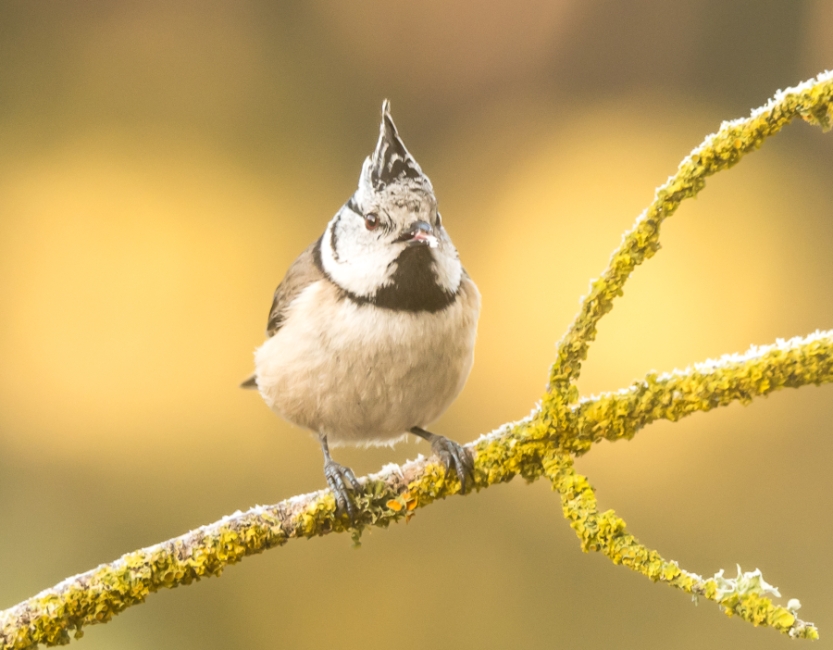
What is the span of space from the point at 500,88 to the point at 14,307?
983mm

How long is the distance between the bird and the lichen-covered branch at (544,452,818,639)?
0.47ft

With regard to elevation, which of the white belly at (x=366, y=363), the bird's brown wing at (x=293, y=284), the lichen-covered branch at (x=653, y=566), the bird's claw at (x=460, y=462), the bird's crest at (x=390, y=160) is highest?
the bird's brown wing at (x=293, y=284)

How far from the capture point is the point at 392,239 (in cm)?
81

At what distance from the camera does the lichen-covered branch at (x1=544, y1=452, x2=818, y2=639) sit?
1.68ft

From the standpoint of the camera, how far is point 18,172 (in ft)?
4.97

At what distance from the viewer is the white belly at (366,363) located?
0.85 metres

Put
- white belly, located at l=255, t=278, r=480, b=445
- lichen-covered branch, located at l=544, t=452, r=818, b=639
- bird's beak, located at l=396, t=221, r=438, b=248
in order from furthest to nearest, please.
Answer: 1. white belly, located at l=255, t=278, r=480, b=445
2. bird's beak, located at l=396, t=221, r=438, b=248
3. lichen-covered branch, located at l=544, t=452, r=818, b=639

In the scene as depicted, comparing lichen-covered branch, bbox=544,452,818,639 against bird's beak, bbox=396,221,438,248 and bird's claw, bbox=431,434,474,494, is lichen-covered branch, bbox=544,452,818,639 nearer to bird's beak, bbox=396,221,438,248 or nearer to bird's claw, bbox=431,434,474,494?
bird's claw, bbox=431,434,474,494

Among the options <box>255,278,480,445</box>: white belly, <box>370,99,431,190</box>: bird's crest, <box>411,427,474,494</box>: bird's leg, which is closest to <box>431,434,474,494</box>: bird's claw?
<box>411,427,474,494</box>: bird's leg

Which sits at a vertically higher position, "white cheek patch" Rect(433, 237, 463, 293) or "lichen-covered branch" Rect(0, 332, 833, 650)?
"white cheek patch" Rect(433, 237, 463, 293)

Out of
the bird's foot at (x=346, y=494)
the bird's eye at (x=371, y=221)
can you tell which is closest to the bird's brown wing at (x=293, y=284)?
the bird's eye at (x=371, y=221)

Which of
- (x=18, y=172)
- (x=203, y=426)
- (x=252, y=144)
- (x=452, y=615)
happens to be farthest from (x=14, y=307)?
(x=452, y=615)

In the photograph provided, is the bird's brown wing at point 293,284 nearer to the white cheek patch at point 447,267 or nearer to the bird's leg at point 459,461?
the white cheek patch at point 447,267

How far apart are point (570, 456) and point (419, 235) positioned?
250 millimetres
